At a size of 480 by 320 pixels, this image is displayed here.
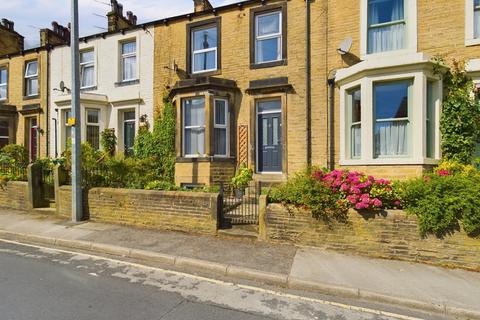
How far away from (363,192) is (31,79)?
17.3 m

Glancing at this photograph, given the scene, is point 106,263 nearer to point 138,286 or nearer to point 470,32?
point 138,286

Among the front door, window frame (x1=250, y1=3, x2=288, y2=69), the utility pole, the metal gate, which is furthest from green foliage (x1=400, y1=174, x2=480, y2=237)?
the utility pole

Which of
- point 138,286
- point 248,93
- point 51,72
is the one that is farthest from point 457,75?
point 51,72

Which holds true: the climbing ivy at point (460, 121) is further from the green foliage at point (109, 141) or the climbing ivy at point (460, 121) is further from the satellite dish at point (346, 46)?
the green foliage at point (109, 141)

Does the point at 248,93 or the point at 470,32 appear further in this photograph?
the point at 248,93

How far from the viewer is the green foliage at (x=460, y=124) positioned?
8305mm

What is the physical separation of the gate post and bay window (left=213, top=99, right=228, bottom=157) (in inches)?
233

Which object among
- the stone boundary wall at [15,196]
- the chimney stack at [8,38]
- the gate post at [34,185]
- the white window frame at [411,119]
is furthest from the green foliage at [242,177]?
the chimney stack at [8,38]

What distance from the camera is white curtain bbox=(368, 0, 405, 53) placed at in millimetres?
9312

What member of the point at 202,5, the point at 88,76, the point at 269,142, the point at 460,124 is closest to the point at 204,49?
the point at 202,5

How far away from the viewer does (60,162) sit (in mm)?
10602

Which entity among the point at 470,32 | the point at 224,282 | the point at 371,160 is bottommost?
the point at 224,282

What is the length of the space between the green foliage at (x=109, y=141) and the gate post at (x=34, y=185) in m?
3.46

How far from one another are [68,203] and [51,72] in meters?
9.40
